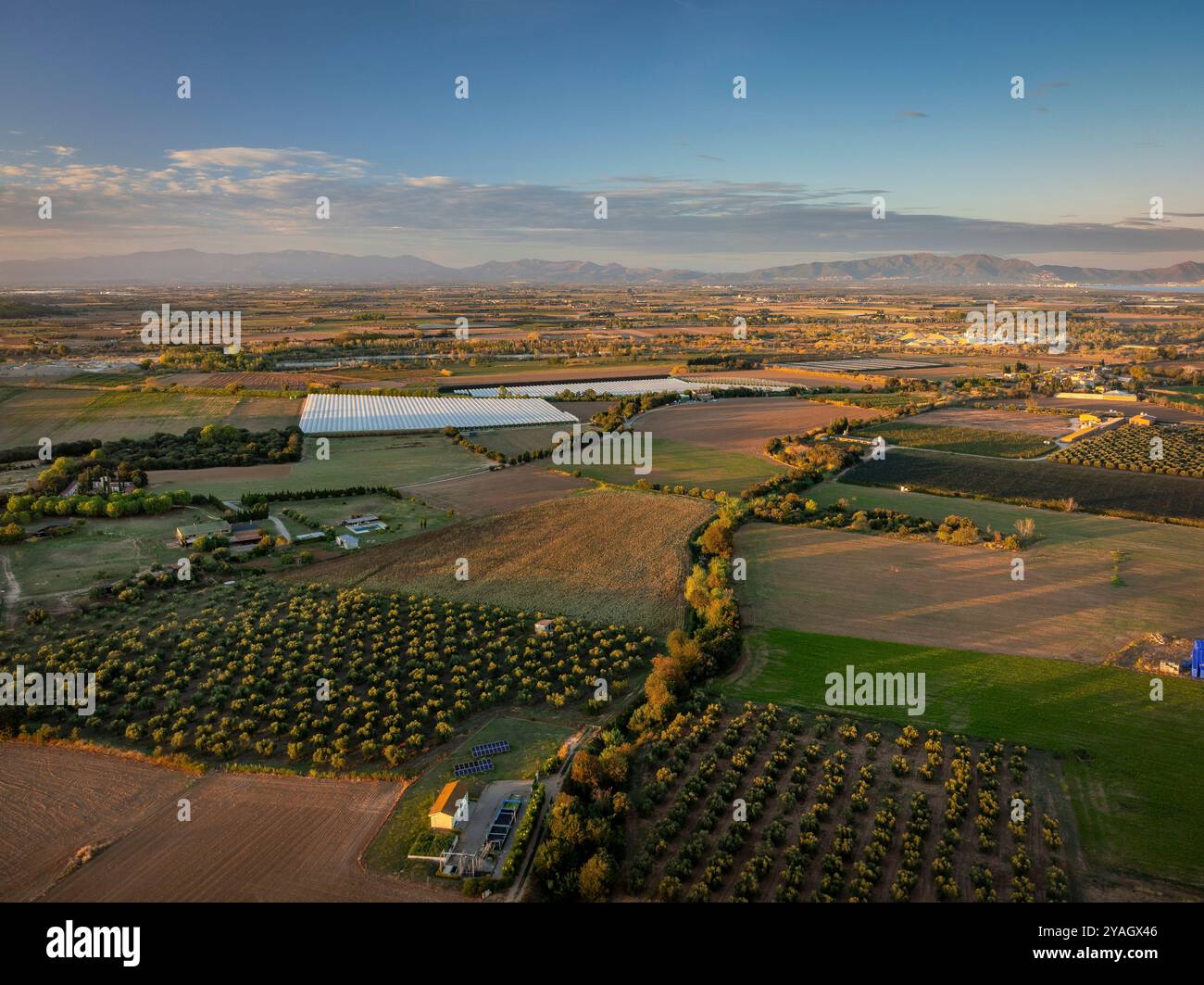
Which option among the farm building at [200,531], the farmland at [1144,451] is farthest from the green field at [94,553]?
the farmland at [1144,451]

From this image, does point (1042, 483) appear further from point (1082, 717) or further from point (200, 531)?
point (200, 531)

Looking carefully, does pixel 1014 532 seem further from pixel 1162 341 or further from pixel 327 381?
pixel 1162 341

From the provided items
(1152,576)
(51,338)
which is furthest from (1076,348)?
(51,338)

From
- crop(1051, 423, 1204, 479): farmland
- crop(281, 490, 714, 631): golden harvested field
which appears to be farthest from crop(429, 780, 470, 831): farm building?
crop(1051, 423, 1204, 479): farmland

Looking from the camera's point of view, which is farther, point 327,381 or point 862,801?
point 327,381

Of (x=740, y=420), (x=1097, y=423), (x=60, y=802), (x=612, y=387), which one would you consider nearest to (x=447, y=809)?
(x=60, y=802)

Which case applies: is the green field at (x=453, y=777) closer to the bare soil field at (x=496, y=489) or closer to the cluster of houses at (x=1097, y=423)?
the bare soil field at (x=496, y=489)
